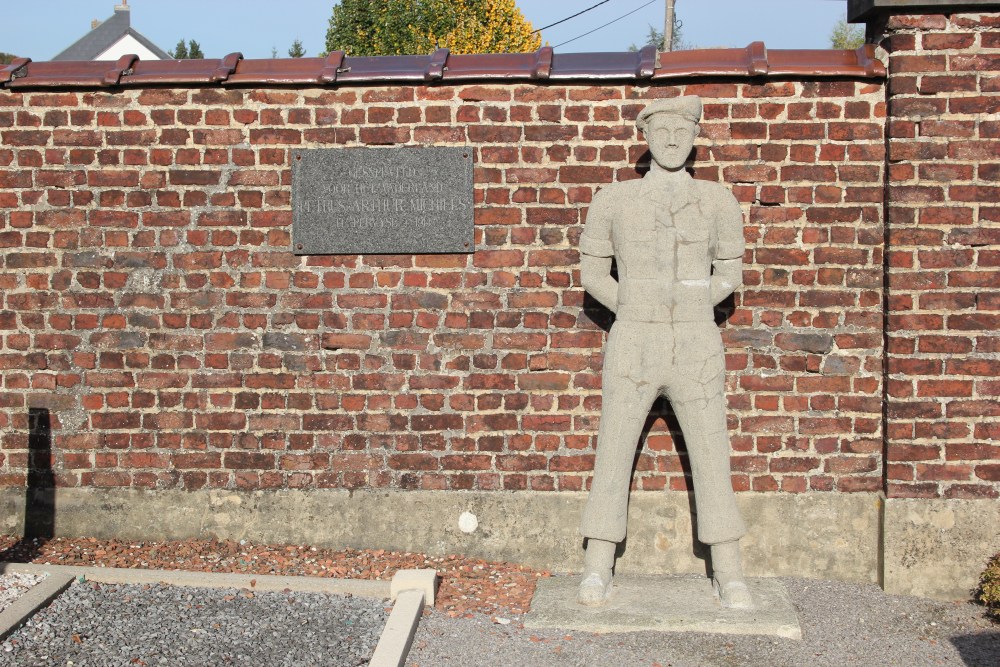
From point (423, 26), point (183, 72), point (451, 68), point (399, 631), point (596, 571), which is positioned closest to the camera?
point (399, 631)

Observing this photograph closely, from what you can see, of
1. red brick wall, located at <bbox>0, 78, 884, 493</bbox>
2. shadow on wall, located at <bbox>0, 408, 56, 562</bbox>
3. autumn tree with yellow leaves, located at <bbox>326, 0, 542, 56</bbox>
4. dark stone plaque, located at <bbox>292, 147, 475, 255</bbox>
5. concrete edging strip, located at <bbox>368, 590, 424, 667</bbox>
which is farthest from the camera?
autumn tree with yellow leaves, located at <bbox>326, 0, 542, 56</bbox>

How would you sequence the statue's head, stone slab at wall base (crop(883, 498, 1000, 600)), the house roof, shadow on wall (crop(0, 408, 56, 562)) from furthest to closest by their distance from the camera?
the house roof → shadow on wall (crop(0, 408, 56, 562)) → stone slab at wall base (crop(883, 498, 1000, 600)) → the statue's head

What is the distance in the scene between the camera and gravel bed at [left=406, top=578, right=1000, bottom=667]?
4.43m

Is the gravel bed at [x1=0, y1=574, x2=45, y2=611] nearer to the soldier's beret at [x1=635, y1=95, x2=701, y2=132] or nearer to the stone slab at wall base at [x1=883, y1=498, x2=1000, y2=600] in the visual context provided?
the soldier's beret at [x1=635, y1=95, x2=701, y2=132]

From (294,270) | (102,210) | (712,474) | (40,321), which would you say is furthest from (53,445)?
(712,474)

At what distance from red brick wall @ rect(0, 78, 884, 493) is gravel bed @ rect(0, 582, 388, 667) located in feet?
2.95

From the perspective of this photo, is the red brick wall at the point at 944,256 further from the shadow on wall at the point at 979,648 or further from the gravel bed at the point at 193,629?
the gravel bed at the point at 193,629

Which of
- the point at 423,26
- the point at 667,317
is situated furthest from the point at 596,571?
the point at 423,26

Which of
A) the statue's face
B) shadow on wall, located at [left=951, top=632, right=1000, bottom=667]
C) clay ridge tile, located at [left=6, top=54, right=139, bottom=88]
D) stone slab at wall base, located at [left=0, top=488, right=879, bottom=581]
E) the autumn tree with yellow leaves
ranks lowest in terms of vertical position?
shadow on wall, located at [left=951, top=632, right=1000, bottom=667]

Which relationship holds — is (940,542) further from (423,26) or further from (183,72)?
(423,26)

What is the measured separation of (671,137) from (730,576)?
2.14m

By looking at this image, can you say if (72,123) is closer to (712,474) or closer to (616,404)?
(616,404)

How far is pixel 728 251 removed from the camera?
479 centimetres

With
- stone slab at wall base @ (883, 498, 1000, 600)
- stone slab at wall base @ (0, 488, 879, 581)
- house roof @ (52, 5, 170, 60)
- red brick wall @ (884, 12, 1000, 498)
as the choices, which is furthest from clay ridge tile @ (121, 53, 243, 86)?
house roof @ (52, 5, 170, 60)
